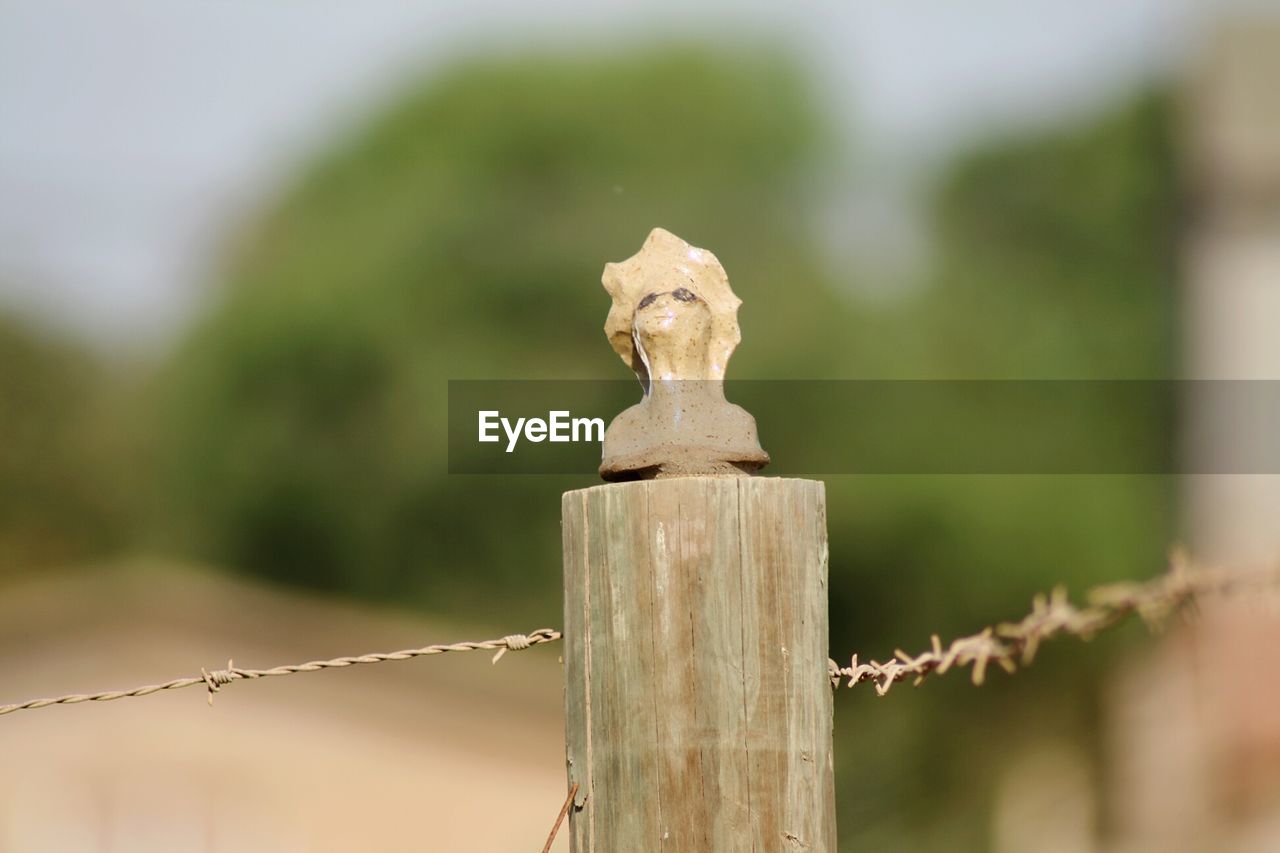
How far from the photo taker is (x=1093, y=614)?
1.96 meters

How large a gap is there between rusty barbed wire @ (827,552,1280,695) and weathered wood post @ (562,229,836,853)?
142 mm

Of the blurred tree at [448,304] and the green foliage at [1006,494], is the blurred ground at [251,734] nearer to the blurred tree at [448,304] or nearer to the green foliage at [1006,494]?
the blurred tree at [448,304]

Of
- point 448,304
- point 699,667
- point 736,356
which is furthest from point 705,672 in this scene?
point 448,304

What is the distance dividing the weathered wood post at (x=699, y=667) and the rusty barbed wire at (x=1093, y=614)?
0.47 ft

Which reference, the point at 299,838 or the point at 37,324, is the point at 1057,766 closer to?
the point at 299,838

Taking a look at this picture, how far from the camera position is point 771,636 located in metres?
1.81

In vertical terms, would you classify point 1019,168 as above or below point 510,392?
above

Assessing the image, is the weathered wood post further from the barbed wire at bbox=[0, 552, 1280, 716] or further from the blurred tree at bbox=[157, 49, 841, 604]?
the blurred tree at bbox=[157, 49, 841, 604]

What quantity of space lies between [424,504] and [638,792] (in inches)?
543

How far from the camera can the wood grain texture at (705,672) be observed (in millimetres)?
1779

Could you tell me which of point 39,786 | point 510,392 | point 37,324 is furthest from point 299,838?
point 37,324

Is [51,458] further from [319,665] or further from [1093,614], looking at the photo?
[1093,614]

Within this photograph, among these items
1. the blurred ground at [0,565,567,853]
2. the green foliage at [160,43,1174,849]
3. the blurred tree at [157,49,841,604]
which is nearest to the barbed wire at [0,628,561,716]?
the blurred ground at [0,565,567,853]

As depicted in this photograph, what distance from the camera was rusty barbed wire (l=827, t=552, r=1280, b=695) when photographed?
1.93 m
